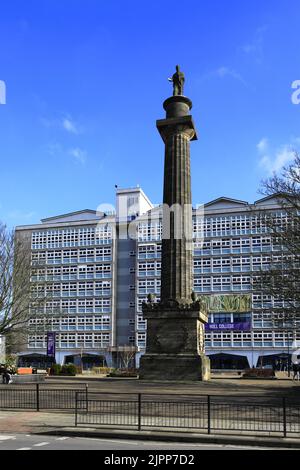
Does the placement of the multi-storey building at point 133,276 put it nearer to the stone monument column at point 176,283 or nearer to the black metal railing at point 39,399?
the stone monument column at point 176,283

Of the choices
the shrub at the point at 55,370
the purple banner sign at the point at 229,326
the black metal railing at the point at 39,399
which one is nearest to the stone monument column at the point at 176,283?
the black metal railing at the point at 39,399

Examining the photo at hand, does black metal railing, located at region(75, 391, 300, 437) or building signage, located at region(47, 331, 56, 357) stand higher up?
black metal railing, located at region(75, 391, 300, 437)

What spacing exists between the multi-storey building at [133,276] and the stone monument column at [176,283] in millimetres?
63295

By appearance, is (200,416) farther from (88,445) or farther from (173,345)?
(173,345)

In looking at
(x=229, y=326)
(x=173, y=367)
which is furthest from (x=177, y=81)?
(x=229, y=326)

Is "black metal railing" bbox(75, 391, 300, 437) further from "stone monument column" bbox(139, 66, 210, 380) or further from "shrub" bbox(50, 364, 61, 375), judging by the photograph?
"shrub" bbox(50, 364, 61, 375)

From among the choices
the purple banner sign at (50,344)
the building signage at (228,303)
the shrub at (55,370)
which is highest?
the building signage at (228,303)

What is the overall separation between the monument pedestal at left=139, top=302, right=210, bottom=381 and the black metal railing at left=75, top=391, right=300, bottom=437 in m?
15.7

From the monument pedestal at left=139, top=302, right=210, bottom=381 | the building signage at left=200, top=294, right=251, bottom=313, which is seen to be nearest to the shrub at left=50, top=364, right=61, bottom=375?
the monument pedestal at left=139, top=302, right=210, bottom=381

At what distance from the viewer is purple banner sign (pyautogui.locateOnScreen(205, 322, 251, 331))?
10269 cm

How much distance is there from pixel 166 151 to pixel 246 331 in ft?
235

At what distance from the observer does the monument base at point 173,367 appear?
3222cm

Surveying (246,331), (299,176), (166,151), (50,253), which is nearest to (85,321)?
(50,253)

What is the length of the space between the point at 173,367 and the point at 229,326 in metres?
73.5
